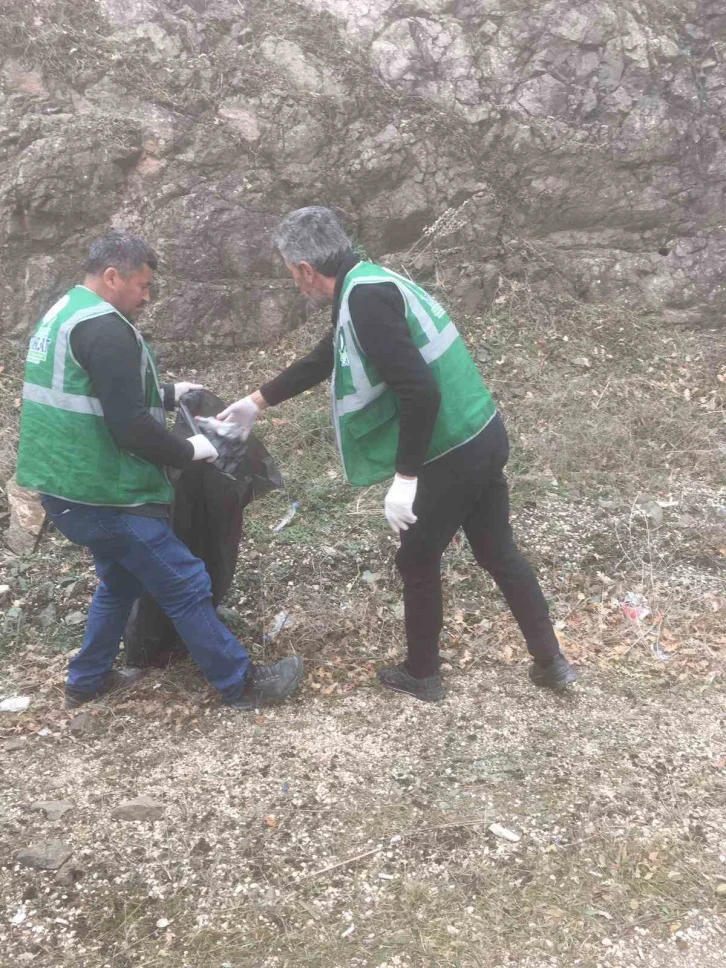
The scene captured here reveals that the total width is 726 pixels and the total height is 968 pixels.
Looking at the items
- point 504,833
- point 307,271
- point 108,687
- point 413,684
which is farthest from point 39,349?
point 504,833

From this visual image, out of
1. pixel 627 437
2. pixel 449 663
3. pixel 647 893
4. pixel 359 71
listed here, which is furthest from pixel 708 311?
pixel 647 893

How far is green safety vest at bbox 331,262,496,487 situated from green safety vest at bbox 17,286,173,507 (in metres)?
0.65

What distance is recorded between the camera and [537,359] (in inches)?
220

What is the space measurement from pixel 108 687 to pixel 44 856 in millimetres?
804

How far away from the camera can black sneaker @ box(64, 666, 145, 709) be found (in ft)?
9.45

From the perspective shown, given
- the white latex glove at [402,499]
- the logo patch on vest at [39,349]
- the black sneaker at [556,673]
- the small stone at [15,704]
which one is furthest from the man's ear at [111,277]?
the black sneaker at [556,673]

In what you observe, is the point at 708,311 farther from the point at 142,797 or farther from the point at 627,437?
the point at 142,797

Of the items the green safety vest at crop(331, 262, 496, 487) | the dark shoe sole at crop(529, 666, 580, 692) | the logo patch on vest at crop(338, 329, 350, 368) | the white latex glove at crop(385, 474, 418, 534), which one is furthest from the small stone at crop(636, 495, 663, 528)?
the logo patch on vest at crop(338, 329, 350, 368)

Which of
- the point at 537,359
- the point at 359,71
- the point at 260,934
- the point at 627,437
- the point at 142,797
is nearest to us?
the point at 260,934

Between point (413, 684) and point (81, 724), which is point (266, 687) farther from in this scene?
A: point (81, 724)

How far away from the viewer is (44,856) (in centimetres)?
220

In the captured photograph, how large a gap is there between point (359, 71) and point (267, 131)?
0.96m

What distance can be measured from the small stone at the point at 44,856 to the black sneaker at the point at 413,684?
124 centimetres

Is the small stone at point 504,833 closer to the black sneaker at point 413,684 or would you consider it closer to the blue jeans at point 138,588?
the black sneaker at point 413,684
